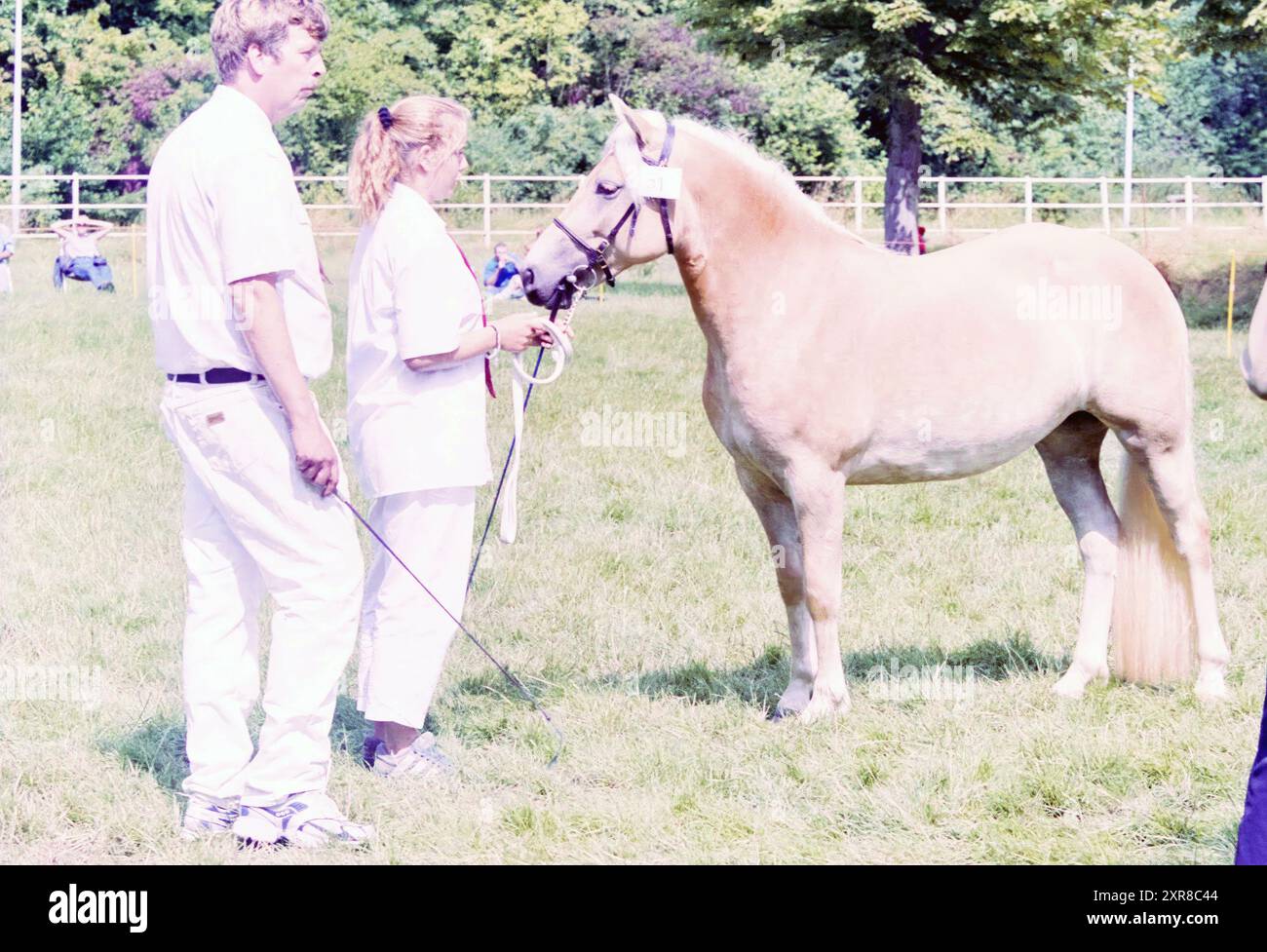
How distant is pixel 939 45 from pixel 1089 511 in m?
22.4

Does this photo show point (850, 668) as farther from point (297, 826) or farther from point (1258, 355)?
point (1258, 355)

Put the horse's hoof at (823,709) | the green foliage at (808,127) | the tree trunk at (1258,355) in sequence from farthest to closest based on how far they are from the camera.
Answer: the green foliage at (808,127) → the horse's hoof at (823,709) → the tree trunk at (1258,355)

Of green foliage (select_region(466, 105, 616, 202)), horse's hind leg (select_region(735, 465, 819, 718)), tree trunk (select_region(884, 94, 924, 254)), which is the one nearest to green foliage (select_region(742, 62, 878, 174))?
green foliage (select_region(466, 105, 616, 202))

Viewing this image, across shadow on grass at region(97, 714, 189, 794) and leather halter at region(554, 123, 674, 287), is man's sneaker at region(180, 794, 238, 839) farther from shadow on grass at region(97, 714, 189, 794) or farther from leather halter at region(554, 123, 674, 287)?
leather halter at region(554, 123, 674, 287)

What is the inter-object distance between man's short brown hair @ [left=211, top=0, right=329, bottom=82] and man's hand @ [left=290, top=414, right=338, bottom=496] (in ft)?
3.07

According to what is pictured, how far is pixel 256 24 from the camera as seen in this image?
362cm

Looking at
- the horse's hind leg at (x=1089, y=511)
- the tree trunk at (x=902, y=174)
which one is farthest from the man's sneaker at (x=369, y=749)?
the tree trunk at (x=902, y=174)

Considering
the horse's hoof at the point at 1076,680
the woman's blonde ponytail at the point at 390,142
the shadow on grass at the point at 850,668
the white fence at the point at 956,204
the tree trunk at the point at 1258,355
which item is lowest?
the shadow on grass at the point at 850,668

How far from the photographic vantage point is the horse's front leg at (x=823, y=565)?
16.1 feet

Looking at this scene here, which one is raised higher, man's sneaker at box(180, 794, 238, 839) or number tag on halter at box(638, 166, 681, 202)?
number tag on halter at box(638, 166, 681, 202)

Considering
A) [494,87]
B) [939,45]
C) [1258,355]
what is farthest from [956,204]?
[1258,355]

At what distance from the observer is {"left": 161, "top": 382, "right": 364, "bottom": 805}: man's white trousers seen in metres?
3.75

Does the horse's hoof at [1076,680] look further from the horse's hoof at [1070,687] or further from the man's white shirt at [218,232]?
the man's white shirt at [218,232]
